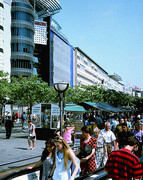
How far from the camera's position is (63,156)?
14.0 feet

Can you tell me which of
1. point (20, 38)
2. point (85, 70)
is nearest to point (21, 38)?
point (20, 38)

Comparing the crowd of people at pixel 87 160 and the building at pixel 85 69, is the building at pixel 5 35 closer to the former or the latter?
the building at pixel 85 69

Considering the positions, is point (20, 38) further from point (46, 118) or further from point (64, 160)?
point (64, 160)

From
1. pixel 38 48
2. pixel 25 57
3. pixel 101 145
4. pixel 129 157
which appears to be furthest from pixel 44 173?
pixel 38 48

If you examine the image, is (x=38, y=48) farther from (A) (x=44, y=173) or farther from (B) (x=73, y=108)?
(A) (x=44, y=173)

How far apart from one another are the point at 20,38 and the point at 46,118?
145 feet

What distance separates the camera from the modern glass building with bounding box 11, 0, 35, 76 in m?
59.2

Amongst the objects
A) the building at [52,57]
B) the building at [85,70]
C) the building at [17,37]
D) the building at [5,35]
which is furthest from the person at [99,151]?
the building at [85,70]

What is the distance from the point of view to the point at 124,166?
3.54 metres

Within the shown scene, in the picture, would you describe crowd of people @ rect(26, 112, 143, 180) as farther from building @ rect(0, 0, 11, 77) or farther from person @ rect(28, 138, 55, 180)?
building @ rect(0, 0, 11, 77)

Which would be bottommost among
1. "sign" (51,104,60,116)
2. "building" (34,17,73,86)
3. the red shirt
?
the red shirt

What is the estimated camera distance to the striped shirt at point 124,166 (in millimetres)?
3490

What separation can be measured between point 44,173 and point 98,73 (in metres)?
124

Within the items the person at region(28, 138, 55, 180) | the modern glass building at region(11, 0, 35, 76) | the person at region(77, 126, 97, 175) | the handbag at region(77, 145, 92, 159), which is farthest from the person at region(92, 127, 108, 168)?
the modern glass building at region(11, 0, 35, 76)
